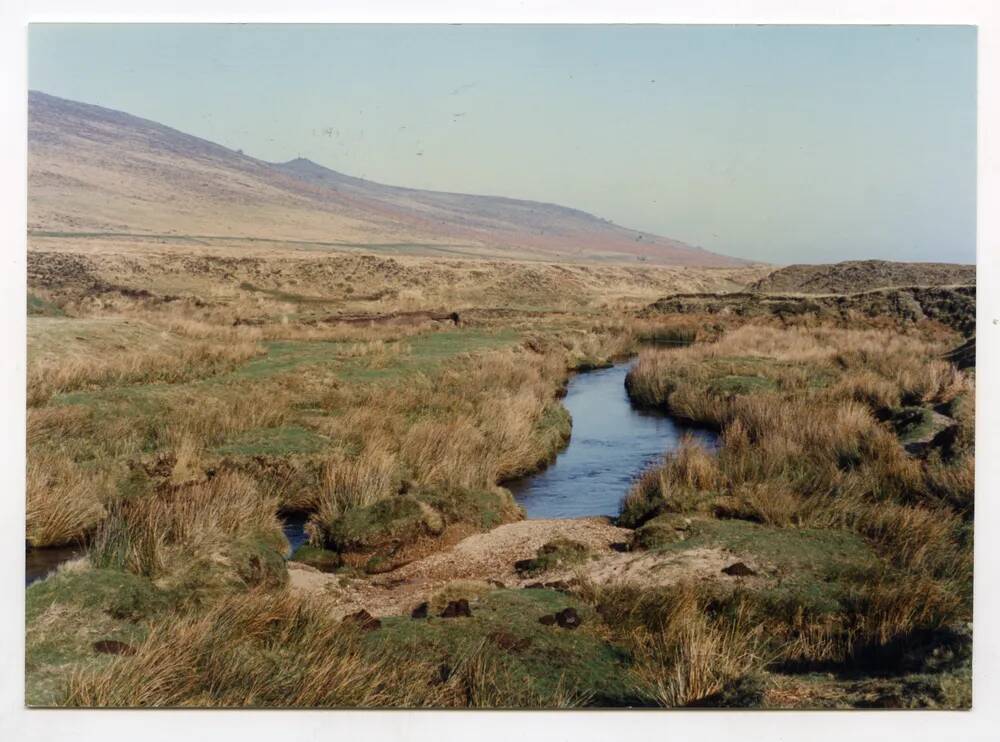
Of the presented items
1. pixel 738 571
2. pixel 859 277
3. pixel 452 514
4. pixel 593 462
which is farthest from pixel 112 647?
pixel 859 277

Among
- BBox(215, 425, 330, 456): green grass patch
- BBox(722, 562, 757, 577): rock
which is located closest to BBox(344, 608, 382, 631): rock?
BBox(722, 562, 757, 577): rock

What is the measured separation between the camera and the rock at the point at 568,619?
655cm

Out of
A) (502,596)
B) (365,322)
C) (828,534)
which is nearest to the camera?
(502,596)

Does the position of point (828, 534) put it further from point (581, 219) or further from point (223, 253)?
point (223, 253)

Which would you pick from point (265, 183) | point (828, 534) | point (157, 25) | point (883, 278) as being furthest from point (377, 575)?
point (265, 183)

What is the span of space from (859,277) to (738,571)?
25.6ft

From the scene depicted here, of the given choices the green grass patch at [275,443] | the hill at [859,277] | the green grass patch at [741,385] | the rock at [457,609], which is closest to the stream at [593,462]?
the green grass patch at [741,385]

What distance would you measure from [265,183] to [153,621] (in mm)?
13885

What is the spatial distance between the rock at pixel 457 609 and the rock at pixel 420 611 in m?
0.17

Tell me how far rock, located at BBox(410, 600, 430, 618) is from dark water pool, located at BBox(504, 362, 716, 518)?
2.88 metres

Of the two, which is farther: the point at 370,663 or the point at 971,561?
the point at 971,561

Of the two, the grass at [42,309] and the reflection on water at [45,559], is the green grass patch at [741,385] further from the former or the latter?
the grass at [42,309]

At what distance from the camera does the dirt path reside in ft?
23.6

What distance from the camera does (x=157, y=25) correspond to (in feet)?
23.2
